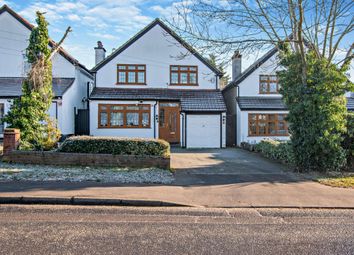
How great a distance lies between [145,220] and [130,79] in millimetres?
16534

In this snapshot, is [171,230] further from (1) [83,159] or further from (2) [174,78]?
(2) [174,78]

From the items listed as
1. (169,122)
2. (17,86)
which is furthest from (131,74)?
(17,86)

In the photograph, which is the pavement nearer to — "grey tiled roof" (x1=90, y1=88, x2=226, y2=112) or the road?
the road

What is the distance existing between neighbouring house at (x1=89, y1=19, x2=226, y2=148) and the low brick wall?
9149 mm

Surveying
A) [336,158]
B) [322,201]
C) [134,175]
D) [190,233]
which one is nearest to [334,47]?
[336,158]

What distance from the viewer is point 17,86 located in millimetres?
19531

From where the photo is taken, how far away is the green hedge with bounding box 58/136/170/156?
10.9m

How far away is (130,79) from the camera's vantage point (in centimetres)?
2100

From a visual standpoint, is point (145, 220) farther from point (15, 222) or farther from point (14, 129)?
point (14, 129)

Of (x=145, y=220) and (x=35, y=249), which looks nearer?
(x=35, y=249)

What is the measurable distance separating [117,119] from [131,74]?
335 centimetres

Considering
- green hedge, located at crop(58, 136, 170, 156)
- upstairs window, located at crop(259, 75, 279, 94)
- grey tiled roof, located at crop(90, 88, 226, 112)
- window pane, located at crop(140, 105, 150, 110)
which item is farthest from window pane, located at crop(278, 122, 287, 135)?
green hedge, located at crop(58, 136, 170, 156)

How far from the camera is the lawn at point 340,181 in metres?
8.66

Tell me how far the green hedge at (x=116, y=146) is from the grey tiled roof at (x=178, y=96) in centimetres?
878
